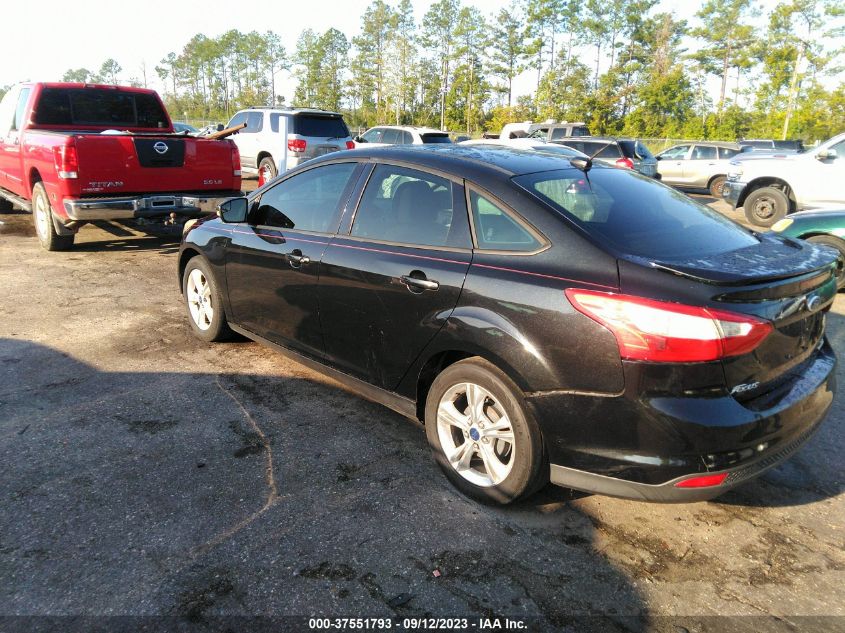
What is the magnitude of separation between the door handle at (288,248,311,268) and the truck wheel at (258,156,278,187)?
11.4m

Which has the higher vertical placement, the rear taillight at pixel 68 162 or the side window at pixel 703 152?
the side window at pixel 703 152

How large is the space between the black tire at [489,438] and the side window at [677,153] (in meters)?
20.7

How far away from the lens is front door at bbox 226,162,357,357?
3.85 metres

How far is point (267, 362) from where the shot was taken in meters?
4.81

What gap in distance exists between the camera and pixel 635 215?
3.05 metres

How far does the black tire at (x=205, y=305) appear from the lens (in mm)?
4883

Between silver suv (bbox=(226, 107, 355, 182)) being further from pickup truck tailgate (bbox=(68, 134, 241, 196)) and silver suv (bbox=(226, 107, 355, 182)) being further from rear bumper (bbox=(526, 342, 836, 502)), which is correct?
rear bumper (bbox=(526, 342, 836, 502))

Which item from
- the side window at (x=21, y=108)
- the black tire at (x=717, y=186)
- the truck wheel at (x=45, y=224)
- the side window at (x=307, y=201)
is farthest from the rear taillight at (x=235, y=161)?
the black tire at (x=717, y=186)

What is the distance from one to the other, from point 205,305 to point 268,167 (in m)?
10.7

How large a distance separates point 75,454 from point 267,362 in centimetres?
165

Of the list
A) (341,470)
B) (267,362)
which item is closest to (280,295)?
(267,362)

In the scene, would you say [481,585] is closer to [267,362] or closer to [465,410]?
[465,410]

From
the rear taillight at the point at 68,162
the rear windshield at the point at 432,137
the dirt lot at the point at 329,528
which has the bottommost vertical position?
the dirt lot at the point at 329,528

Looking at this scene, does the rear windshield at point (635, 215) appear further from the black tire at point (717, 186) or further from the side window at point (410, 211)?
the black tire at point (717, 186)
